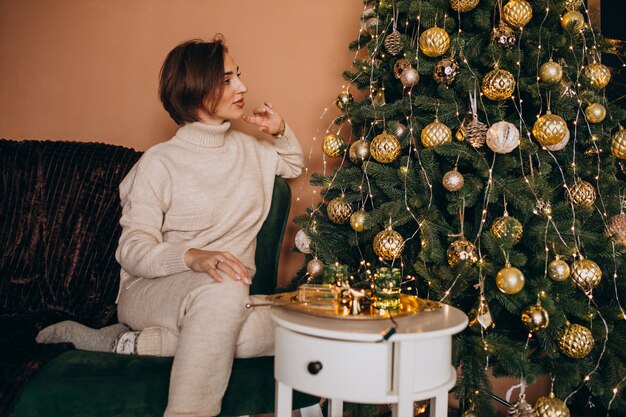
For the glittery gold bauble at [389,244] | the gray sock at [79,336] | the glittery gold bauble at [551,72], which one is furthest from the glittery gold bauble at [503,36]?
the gray sock at [79,336]

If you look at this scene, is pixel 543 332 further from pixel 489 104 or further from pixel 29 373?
pixel 29 373

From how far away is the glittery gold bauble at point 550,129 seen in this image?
153 cm

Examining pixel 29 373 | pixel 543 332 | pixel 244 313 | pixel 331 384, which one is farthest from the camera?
pixel 543 332

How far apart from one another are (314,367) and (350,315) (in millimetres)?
143

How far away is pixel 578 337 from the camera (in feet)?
4.91

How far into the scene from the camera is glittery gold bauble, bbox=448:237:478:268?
151cm

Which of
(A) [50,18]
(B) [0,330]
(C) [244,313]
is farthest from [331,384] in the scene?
(A) [50,18]

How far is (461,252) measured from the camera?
4.96 ft

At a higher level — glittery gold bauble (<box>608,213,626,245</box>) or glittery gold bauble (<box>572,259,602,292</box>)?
glittery gold bauble (<box>608,213,626,245</box>)

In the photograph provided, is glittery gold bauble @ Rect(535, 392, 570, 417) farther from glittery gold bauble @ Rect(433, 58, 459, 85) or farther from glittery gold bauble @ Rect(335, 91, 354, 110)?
glittery gold bauble @ Rect(335, 91, 354, 110)

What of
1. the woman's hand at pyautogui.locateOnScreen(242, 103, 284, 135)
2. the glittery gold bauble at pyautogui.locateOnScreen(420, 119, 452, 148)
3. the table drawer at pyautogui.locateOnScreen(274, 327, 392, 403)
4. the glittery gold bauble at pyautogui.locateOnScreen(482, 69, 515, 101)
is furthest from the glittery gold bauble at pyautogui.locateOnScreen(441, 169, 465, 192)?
the woman's hand at pyautogui.locateOnScreen(242, 103, 284, 135)

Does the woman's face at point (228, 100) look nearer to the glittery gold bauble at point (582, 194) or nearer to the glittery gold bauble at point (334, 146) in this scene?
the glittery gold bauble at point (334, 146)

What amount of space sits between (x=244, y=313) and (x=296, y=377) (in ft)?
0.98

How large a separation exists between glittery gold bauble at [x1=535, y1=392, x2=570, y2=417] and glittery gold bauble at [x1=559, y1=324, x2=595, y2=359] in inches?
5.3
